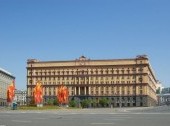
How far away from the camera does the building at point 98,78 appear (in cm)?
18325

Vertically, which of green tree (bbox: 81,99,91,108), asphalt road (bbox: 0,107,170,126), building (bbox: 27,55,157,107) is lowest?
green tree (bbox: 81,99,91,108)

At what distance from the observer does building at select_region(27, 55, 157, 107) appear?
18325 cm

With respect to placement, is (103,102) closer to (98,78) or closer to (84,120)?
(98,78)

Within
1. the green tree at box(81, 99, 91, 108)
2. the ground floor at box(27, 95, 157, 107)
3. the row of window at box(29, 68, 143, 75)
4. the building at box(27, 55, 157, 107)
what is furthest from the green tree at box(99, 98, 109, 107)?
the row of window at box(29, 68, 143, 75)

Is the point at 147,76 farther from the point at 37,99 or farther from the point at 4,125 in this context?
the point at 4,125

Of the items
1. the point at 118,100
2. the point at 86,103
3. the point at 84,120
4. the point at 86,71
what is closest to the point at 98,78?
the point at 86,71

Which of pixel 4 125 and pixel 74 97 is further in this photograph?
pixel 74 97

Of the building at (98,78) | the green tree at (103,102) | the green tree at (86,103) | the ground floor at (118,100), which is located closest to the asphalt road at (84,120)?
the green tree at (86,103)

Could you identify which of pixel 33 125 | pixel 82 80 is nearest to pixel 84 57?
pixel 82 80

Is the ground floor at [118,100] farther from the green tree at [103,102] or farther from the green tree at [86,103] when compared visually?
the green tree at [86,103]

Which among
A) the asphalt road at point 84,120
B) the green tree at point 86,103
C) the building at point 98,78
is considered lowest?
the green tree at point 86,103

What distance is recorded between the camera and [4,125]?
24.8 m

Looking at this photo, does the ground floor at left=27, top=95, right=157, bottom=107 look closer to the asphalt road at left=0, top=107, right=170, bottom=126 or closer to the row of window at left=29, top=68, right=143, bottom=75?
the row of window at left=29, top=68, right=143, bottom=75

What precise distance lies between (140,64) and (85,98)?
29.3 metres
